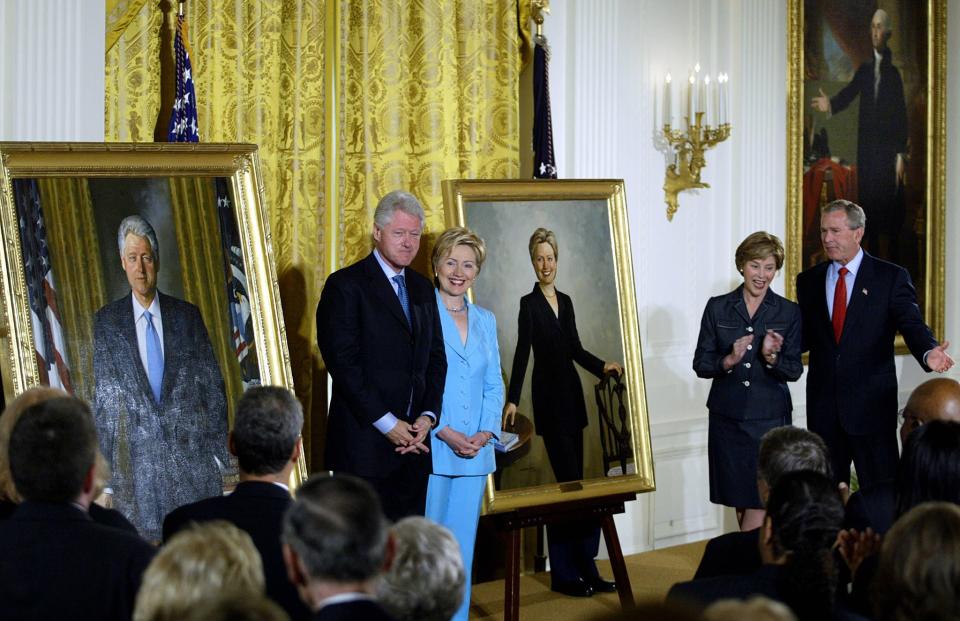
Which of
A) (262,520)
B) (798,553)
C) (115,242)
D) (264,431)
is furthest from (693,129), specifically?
(262,520)

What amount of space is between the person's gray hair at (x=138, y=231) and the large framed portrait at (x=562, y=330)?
5.47ft

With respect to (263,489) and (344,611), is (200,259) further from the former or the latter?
(344,611)

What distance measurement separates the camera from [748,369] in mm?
6086

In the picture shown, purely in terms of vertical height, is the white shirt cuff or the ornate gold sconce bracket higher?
the ornate gold sconce bracket

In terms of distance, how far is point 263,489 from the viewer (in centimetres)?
314

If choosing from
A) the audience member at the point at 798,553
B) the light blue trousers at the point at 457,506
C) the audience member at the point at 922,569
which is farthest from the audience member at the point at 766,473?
the light blue trousers at the point at 457,506

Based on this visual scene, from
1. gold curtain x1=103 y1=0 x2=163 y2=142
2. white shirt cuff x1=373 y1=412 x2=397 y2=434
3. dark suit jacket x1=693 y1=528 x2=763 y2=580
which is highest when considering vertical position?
gold curtain x1=103 y1=0 x2=163 y2=142

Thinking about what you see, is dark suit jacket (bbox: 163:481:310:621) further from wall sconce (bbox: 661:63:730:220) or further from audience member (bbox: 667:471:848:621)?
wall sconce (bbox: 661:63:730:220)

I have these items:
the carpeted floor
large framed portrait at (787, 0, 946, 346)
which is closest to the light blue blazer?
the carpeted floor

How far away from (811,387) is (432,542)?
449 centimetres

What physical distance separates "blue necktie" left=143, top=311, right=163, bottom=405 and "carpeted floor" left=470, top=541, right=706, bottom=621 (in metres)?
2.43

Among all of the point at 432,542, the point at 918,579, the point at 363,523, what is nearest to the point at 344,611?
the point at 363,523

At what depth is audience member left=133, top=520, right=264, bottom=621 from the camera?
2176mm

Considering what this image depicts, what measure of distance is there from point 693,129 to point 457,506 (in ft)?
12.1
